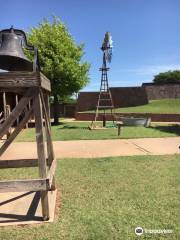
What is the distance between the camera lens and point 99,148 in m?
10.5

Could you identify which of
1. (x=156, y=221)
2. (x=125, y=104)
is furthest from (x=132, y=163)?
A: (x=125, y=104)

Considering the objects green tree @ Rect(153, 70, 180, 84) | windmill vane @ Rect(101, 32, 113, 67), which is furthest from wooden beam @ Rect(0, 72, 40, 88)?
green tree @ Rect(153, 70, 180, 84)

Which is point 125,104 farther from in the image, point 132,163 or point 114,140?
point 132,163

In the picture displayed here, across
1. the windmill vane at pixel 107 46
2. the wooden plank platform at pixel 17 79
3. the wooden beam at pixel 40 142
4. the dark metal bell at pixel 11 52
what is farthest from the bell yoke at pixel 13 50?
the windmill vane at pixel 107 46

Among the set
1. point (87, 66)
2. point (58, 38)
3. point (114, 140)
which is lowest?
point (114, 140)

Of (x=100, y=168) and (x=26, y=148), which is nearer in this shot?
(x=100, y=168)

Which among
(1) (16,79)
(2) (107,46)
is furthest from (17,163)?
(2) (107,46)

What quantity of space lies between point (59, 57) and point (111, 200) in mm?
16058

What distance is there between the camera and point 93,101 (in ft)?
105

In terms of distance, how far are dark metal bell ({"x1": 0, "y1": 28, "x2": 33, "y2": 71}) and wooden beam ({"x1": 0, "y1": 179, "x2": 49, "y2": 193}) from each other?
1670 millimetres

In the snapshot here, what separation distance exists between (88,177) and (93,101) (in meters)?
25.6

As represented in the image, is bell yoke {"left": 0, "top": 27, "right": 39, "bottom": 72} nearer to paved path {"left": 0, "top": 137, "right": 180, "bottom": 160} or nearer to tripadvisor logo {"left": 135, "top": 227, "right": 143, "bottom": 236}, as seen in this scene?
tripadvisor logo {"left": 135, "top": 227, "right": 143, "bottom": 236}

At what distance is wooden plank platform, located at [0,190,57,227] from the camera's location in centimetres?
443

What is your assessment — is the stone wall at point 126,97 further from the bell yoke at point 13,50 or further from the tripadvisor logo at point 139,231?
the tripadvisor logo at point 139,231
